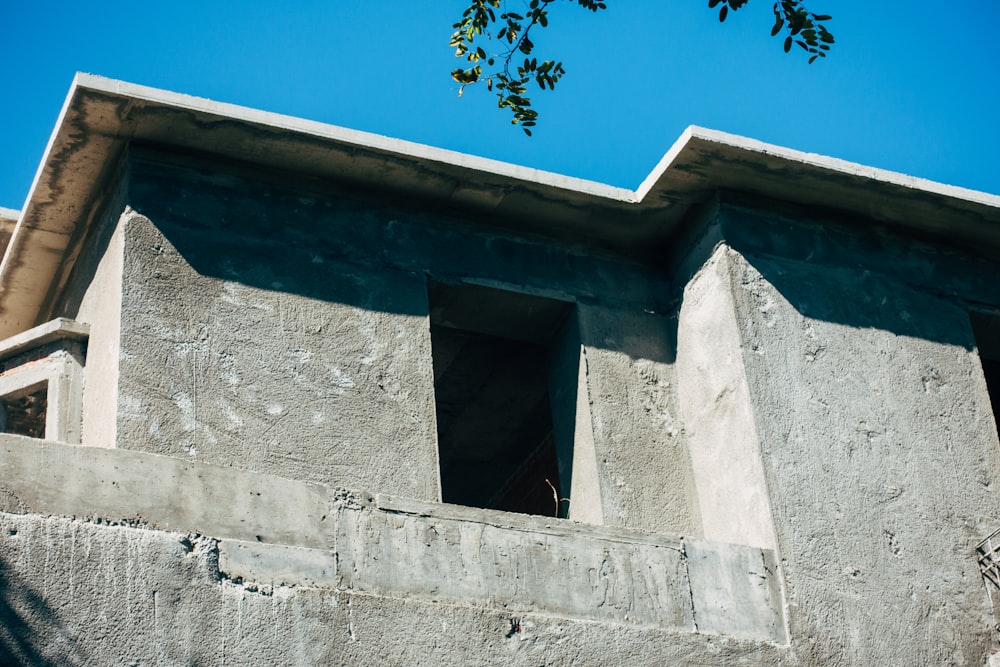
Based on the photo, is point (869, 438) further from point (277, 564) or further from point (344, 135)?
point (277, 564)

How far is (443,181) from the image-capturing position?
8.44 meters

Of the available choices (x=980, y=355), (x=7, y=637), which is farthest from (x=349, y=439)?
(x=980, y=355)

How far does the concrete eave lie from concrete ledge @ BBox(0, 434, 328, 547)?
87.9 inches

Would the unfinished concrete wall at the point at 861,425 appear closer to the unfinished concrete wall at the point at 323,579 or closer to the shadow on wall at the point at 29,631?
the unfinished concrete wall at the point at 323,579

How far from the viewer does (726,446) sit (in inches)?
318

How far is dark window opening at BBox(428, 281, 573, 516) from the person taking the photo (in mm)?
8742

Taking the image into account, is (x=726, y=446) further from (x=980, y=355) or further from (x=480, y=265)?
(x=980, y=355)

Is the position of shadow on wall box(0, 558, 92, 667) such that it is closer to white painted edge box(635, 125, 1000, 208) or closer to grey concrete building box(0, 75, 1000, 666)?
grey concrete building box(0, 75, 1000, 666)

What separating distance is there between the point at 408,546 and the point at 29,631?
1.70 m

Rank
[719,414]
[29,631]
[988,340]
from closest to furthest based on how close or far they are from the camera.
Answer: [29,631], [719,414], [988,340]

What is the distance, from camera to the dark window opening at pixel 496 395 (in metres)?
8.74

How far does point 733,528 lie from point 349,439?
1.95m

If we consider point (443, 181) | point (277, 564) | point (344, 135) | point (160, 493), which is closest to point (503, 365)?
point (443, 181)

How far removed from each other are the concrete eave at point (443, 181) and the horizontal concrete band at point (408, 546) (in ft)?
6.98
